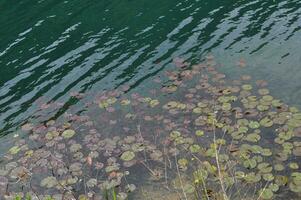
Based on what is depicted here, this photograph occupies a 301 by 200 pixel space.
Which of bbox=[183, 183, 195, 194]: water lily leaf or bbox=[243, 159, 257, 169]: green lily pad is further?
bbox=[243, 159, 257, 169]: green lily pad

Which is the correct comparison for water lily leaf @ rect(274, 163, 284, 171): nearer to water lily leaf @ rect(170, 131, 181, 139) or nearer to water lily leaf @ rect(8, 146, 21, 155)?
water lily leaf @ rect(170, 131, 181, 139)

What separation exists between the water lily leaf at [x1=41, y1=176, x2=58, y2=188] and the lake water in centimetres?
309

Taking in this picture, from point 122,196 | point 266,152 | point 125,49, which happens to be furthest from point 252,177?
point 125,49

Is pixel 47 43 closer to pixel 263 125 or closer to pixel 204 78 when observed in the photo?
pixel 204 78

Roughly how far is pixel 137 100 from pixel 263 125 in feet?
19.7

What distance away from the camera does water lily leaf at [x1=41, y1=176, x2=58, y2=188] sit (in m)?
15.0

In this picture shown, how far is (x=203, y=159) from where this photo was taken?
50.4 ft

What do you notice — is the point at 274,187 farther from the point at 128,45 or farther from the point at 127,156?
the point at 128,45

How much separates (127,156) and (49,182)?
2990 mm

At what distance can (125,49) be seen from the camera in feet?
79.8

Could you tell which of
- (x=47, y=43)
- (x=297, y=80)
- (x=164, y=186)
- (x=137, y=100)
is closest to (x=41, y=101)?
(x=137, y=100)

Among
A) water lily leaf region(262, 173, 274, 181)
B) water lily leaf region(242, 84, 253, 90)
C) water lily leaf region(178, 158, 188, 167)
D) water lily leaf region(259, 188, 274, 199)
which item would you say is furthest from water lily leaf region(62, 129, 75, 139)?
water lily leaf region(259, 188, 274, 199)

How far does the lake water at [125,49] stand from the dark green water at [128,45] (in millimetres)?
57

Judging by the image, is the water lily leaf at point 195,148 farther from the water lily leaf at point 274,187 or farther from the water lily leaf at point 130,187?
the water lily leaf at point 274,187
